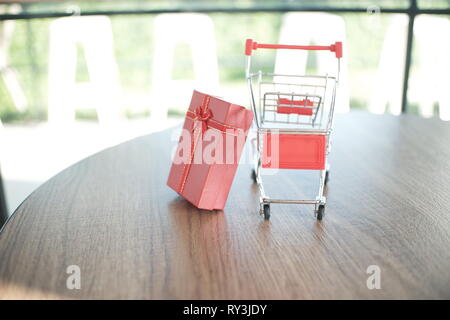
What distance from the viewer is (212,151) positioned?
3.84 ft

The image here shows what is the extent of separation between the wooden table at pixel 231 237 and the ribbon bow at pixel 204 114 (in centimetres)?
21

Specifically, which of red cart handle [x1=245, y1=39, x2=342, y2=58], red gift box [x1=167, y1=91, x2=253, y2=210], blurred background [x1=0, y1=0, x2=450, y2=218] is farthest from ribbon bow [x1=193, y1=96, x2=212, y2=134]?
blurred background [x1=0, y1=0, x2=450, y2=218]

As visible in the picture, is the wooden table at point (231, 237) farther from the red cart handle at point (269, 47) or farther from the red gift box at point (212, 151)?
the red cart handle at point (269, 47)

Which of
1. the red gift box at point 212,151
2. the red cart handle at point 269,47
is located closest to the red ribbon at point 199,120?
the red gift box at point 212,151

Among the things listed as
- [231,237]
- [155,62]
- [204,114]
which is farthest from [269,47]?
[155,62]

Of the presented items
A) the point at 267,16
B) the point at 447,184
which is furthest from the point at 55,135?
the point at 447,184

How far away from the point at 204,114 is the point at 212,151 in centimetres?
10

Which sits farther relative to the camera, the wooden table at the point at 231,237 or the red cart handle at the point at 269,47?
the red cart handle at the point at 269,47

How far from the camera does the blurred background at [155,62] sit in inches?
122

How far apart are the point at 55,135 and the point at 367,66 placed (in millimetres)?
2912

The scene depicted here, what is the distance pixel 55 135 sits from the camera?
4008 millimetres

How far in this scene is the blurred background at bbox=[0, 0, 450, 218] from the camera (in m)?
3.10

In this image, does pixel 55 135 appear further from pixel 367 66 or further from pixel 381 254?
pixel 381 254

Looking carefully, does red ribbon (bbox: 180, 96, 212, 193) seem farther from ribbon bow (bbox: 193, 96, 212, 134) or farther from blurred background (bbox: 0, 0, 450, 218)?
blurred background (bbox: 0, 0, 450, 218)
